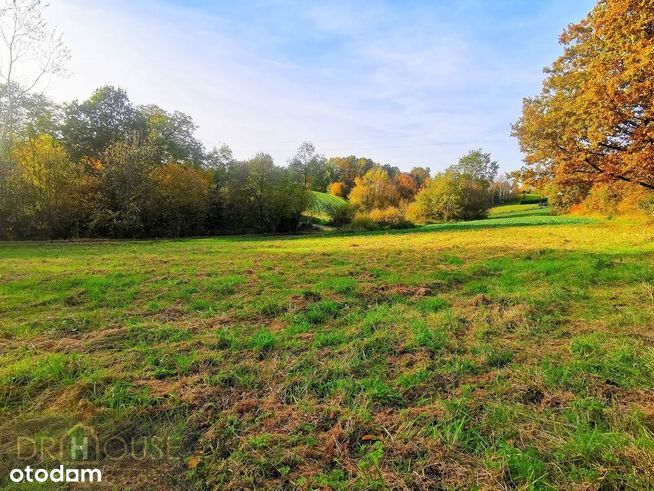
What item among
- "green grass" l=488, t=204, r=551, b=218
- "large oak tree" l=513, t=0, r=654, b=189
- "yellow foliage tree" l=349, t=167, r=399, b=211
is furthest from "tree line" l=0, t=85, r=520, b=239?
"green grass" l=488, t=204, r=551, b=218

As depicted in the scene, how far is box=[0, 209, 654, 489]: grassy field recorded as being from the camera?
2.69 meters

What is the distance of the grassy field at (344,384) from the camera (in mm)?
2688

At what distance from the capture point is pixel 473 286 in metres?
8.25

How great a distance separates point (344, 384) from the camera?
388 cm

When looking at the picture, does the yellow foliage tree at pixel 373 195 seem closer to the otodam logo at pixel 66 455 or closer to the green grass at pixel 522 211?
the green grass at pixel 522 211

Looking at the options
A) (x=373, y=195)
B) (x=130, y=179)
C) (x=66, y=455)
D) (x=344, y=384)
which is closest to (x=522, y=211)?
(x=373, y=195)

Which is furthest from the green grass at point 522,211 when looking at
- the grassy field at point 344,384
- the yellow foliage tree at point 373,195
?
the grassy field at point 344,384

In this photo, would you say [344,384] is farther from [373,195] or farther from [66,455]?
[373,195]

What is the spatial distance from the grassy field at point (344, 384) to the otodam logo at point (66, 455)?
69 mm

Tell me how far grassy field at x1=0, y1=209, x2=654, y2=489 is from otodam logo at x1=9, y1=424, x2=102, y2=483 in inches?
2.7

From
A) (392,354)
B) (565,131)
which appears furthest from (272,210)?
(392,354)

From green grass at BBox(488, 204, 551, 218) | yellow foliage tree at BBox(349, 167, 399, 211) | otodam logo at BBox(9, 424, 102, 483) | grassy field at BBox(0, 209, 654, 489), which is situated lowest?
otodam logo at BBox(9, 424, 102, 483)

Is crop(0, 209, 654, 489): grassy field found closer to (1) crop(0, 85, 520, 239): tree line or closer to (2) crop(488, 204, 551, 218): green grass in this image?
(1) crop(0, 85, 520, 239): tree line

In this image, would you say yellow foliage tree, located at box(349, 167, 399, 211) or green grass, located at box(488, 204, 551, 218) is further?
green grass, located at box(488, 204, 551, 218)
